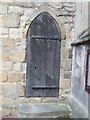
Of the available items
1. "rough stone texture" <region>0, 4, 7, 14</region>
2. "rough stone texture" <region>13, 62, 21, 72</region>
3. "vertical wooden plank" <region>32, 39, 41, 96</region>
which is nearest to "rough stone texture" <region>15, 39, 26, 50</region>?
"vertical wooden plank" <region>32, 39, 41, 96</region>

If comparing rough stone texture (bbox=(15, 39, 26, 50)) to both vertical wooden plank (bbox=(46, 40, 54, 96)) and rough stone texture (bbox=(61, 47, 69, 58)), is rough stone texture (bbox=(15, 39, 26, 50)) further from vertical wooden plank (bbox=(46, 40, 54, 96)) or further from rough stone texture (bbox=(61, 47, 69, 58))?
rough stone texture (bbox=(61, 47, 69, 58))

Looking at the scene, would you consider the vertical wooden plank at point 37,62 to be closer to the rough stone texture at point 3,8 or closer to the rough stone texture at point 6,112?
the rough stone texture at point 6,112

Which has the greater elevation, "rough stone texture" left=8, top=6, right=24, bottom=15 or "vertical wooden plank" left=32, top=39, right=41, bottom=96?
"rough stone texture" left=8, top=6, right=24, bottom=15

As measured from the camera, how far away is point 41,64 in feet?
13.3

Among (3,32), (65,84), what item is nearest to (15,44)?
(3,32)

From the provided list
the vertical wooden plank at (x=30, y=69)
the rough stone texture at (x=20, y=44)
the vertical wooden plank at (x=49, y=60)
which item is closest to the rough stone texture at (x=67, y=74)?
the vertical wooden plank at (x=49, y=60)

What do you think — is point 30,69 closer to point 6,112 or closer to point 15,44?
point 15,44

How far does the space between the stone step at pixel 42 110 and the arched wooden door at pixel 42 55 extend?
0.25 metres

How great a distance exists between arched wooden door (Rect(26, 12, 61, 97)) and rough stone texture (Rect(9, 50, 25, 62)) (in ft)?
0.40

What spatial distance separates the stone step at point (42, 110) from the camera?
3592 millimetres

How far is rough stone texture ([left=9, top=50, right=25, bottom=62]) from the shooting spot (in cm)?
401

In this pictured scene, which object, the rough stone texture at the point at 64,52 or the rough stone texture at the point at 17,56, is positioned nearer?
the rough stone texture at the point at 17,56

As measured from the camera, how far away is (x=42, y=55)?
4066 millimetres

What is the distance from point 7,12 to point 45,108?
81.3 inches
